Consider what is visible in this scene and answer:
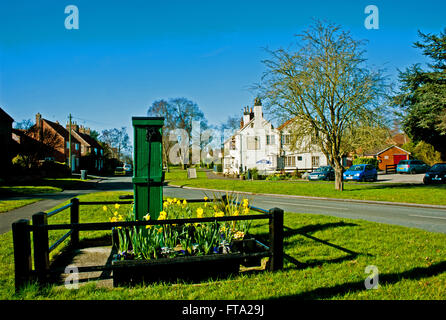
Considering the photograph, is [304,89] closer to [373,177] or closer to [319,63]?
[319,63]

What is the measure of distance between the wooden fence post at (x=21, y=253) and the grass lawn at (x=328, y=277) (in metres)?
0.15

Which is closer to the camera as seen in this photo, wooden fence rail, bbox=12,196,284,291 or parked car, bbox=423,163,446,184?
wooden fence rail, bbox=12,196,284,291

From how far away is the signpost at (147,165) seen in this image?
5855mm

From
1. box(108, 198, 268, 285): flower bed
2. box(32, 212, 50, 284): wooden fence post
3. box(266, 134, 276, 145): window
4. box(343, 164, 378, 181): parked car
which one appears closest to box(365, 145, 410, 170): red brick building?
box(266, 134, 276, 145): window

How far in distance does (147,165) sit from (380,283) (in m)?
4.22

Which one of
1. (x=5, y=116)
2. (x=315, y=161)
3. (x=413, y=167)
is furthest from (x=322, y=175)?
(x=5, y=116)

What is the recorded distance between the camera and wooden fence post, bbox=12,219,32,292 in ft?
12.9

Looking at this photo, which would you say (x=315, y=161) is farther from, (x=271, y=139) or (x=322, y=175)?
(x=322, y=175)

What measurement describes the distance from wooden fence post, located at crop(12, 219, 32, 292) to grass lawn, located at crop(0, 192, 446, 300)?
15cm

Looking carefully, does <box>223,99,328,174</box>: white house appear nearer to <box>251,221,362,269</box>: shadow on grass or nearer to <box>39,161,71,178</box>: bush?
<box>39,161,71,178</box>: bush

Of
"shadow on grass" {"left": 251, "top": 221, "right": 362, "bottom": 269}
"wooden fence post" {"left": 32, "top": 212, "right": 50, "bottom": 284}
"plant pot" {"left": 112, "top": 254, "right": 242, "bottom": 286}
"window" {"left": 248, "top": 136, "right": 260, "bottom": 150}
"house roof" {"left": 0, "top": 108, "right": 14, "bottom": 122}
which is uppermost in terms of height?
"house roof" {"left": 0, "top": 108, "right": 14, "bottom": 122}

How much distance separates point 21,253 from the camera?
3955mm
